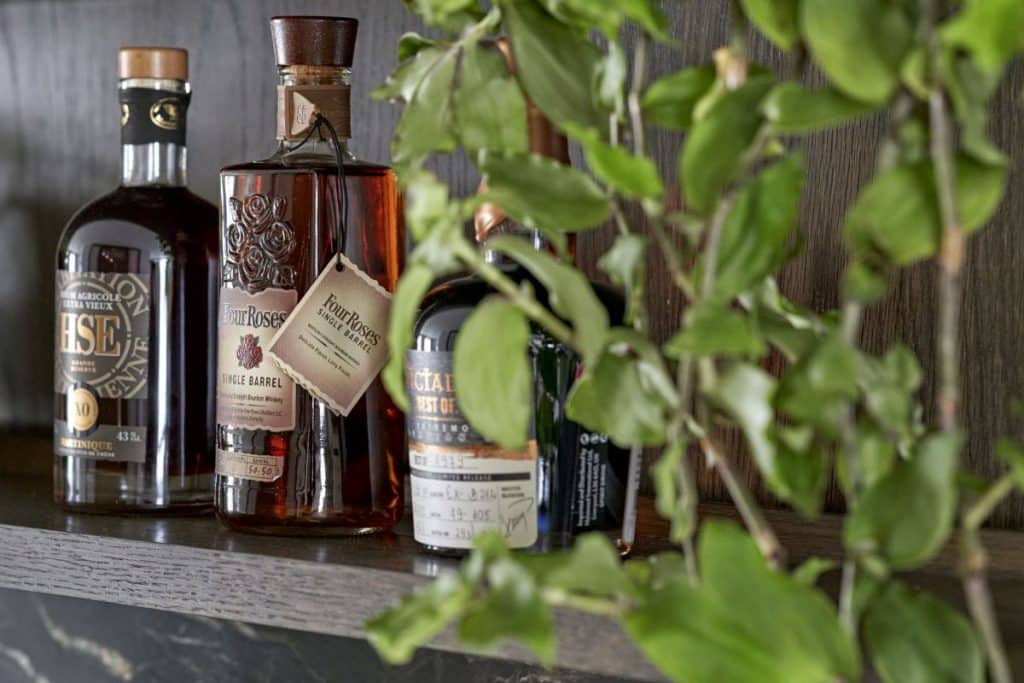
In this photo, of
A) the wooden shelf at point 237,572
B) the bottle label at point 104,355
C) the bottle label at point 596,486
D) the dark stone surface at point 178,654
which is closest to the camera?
the wooden shelf at point 237,572

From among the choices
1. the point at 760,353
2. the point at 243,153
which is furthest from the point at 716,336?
the point at 243,153

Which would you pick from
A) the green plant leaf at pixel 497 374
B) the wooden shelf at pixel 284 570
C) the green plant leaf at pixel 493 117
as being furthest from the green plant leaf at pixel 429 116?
the wooden shelf at pixel 284 570

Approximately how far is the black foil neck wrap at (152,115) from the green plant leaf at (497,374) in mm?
466

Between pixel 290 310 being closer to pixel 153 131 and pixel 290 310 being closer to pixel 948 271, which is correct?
pixel 153 131

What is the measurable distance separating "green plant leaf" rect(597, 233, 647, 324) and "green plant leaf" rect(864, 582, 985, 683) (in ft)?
0.49

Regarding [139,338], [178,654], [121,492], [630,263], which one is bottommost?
[178,654]

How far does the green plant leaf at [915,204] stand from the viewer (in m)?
0.44

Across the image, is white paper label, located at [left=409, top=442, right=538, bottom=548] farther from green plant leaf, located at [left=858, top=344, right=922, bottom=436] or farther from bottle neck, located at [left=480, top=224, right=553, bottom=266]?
green plant leaf, located at [left=858, top=344, right=922, bottom=436]

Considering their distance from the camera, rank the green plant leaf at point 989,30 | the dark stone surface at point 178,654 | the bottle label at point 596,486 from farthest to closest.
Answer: the dark stone surface at point 178,654 → the bottle label at point 596,486 → the green plant leaf at point 989,30

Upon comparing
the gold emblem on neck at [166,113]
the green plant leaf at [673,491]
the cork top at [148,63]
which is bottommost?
the green plant leaf at [673,491]

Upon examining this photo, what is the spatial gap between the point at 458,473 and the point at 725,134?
28 cm

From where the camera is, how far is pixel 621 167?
19.1 inches

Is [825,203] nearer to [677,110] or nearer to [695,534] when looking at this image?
[695,534]

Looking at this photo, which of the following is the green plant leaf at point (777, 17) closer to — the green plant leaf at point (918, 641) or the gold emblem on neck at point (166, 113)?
the green plant leaf at point (918, 641)
